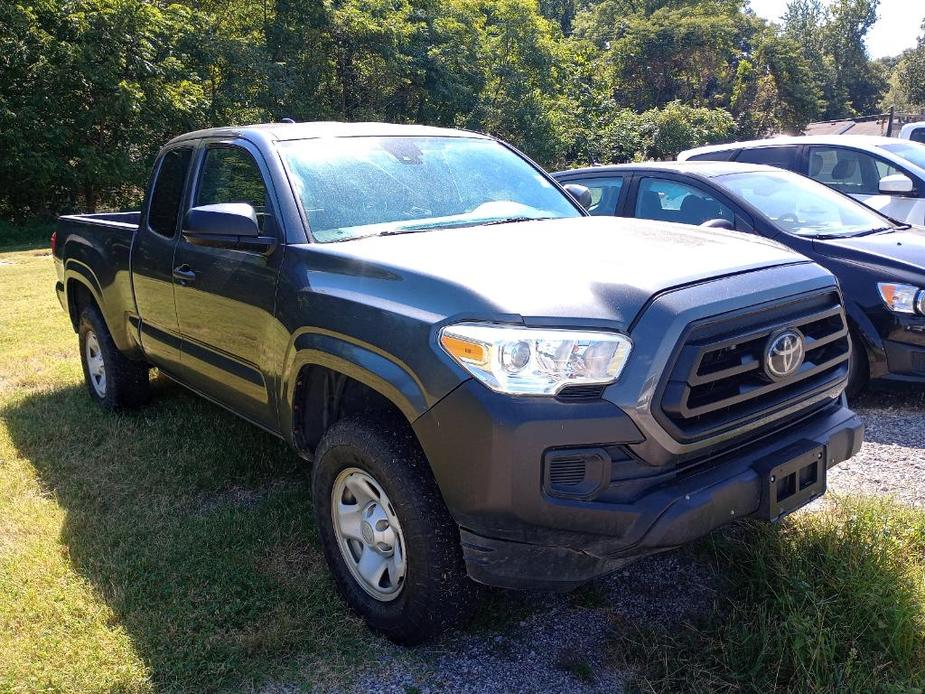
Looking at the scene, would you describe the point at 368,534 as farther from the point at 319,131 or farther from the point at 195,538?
the point at 319,131

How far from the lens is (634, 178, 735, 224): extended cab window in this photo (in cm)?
575

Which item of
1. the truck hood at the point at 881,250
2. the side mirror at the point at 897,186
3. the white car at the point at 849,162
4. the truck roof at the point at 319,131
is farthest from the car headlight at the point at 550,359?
the white car at the point at 849,162

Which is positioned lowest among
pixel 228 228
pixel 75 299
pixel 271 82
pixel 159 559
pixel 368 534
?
pixel 159 559

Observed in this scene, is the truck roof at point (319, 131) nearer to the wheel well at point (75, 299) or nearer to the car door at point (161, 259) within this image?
the car door at point (161, 259)

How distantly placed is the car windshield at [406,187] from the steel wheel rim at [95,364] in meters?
2.80

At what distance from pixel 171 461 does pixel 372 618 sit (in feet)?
7.12

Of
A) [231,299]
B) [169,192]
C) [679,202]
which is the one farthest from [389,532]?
[679,202]

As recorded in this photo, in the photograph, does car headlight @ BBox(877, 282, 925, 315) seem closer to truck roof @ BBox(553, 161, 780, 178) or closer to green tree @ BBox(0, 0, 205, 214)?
truck roof @ BBox(553, 161, 780, 178)

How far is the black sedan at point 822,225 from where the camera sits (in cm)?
479

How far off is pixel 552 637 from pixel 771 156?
665cm

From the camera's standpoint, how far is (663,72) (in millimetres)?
51969

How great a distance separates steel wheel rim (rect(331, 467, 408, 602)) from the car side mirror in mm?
1043

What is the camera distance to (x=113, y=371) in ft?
17.4

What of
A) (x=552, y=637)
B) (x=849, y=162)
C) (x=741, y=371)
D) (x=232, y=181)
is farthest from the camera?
(x=849, y=162)
